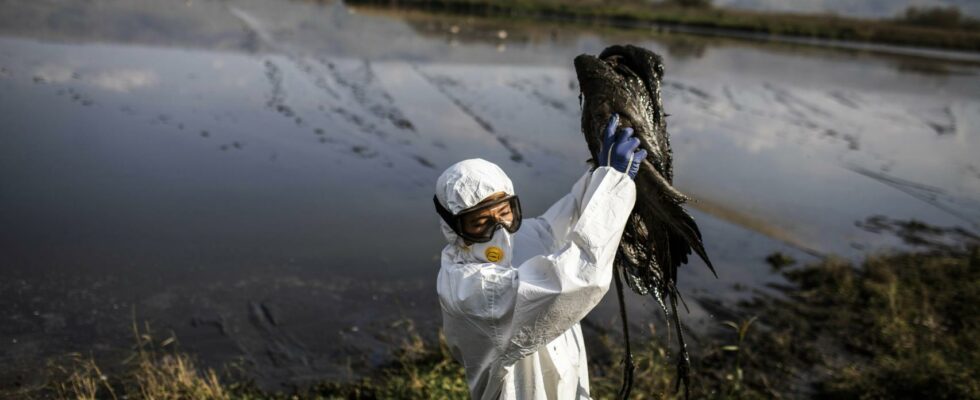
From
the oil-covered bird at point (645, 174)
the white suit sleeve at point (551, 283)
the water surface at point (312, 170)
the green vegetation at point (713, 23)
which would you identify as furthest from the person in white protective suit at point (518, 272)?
the green vegetation at point (713, 23)

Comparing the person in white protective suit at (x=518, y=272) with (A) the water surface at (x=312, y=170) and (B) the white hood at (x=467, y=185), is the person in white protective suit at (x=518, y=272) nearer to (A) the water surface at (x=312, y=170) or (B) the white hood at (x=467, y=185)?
(B) the white hood at (x=467, y=185)

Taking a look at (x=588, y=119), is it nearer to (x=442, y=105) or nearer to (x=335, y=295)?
(x=335, y=295)

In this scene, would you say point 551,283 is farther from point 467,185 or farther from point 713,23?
point 713,23

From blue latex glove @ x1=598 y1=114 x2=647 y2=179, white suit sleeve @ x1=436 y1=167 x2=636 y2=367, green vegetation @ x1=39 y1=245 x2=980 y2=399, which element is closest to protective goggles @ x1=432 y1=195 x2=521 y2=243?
white suit sleeve @ x1=436 y1=167 x2=636 y2=367

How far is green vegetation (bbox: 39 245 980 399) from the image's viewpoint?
510cm

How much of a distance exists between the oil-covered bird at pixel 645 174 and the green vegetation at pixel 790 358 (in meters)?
2.17

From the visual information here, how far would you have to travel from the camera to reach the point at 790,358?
6.50 m

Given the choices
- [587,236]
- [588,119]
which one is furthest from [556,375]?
[588,119]

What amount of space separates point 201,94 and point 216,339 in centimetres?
934

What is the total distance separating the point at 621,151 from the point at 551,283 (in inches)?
23.3

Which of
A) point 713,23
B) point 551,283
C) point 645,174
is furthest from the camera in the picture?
point 713,23

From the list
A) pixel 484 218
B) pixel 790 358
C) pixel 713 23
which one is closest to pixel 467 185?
pixel 484 218

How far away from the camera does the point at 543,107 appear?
1666 cm

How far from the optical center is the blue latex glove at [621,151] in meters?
2.71
